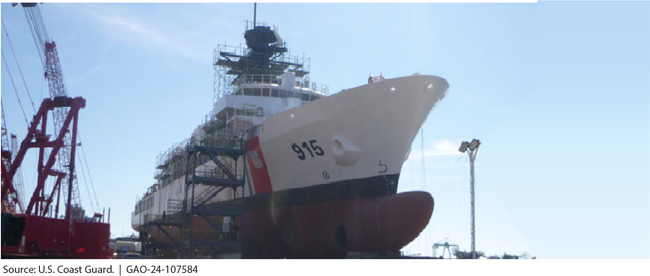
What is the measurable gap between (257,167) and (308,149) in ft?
13.5

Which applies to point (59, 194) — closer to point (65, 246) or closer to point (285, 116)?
point (65, 246)

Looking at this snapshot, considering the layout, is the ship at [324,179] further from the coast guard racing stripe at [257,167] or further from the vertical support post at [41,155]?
the vertical support post at [41,155]

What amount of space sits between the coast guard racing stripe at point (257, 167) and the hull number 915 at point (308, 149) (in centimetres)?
245

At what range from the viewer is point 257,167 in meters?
29.8

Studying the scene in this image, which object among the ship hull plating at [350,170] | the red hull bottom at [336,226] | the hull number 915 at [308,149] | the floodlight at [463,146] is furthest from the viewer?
the hull number 915 at [308,149]

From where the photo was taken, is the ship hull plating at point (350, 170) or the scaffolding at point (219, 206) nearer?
the ship hull plating at point (350, 170)

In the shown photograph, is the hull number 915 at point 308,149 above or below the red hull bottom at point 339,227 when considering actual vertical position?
above

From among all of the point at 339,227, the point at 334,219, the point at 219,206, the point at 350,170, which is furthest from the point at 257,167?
the point at 339,227

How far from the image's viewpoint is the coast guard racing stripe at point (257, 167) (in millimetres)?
28917

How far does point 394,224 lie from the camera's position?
23.6 meters

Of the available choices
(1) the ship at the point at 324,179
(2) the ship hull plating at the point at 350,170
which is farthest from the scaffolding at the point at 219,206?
(2) the ship hull plating at the point at 350,170

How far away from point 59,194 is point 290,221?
65.6 feet

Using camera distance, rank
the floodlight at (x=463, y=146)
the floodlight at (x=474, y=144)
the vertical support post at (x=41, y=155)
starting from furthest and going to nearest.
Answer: the vertical support post at (x=41, y=155)
the floodlight at (x=463, y=146)
the floodlight at (x=474, y=144)

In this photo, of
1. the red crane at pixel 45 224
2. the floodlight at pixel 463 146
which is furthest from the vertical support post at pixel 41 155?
the floodlight at pixel 463 146
